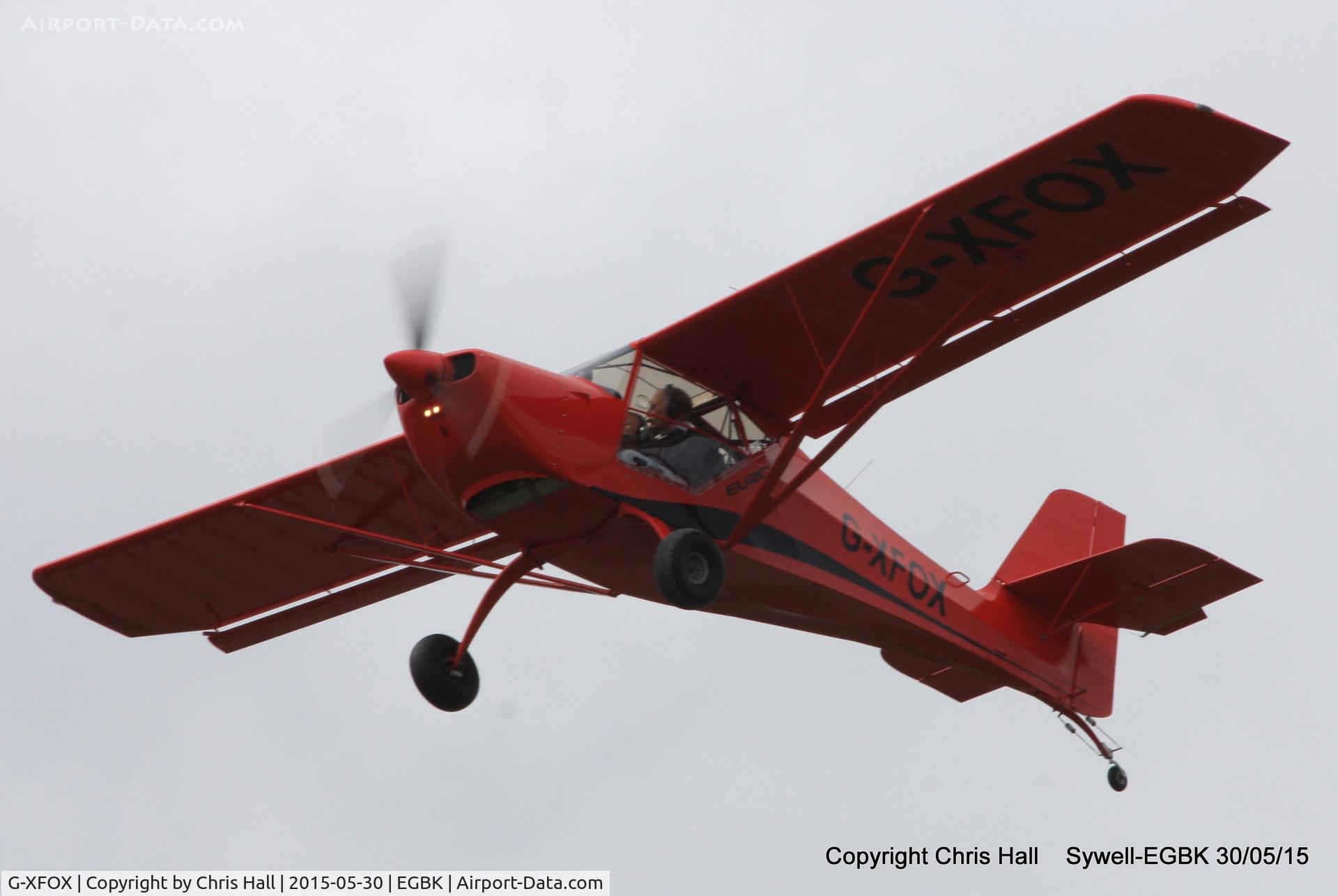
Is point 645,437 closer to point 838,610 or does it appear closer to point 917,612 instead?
point 838,610

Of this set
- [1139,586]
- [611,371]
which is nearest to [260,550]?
[611,371]

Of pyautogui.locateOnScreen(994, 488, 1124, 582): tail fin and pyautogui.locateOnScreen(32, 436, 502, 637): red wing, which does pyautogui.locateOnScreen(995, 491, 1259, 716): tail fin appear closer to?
pyautogui.locateOnScreen(994, 488, 1124, 582): tail fin

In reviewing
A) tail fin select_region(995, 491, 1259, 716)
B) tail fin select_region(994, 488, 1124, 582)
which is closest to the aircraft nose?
tail fin select_region(995, 491, 1259, 716)

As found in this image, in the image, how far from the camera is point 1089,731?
51.3ft

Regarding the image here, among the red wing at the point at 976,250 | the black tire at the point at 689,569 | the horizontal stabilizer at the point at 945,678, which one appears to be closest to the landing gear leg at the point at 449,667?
the black tire at the point at 689,569

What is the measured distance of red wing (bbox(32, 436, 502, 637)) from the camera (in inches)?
531

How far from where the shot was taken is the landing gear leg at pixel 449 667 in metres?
12.2

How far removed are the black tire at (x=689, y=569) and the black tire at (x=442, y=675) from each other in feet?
7.01

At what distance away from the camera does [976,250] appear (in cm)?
1181

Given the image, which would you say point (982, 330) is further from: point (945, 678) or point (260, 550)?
Result: point (260, 550)

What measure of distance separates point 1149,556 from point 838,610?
271 centimetres

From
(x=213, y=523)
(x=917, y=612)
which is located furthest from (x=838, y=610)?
(x=213, y=523)

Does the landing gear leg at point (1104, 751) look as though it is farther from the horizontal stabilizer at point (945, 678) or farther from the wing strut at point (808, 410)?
the wing strut at point (808, 410)

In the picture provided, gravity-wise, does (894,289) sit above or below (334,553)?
above
